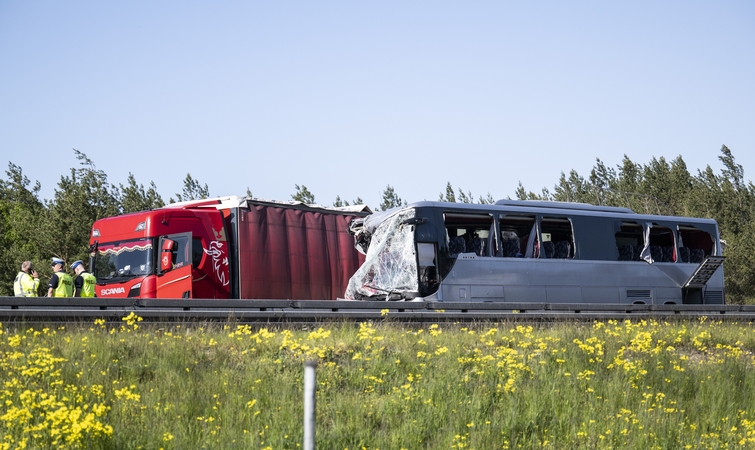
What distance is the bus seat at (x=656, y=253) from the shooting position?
2194 cm

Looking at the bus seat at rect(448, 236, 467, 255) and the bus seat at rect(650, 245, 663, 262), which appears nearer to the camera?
the bus seat at rect(448, 236, 467, 255)

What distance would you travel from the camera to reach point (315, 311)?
48.4 ft

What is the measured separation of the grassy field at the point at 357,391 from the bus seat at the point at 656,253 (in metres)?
9.11

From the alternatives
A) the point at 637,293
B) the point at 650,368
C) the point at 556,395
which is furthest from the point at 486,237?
the point at 556,395

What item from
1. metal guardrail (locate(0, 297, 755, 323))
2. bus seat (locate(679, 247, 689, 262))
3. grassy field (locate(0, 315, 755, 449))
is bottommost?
grassy field (locate(0, 315, 755, 449))

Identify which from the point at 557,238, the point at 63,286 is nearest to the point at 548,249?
the point at 557,238

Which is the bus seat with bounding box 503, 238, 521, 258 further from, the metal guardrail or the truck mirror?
the truck mirror

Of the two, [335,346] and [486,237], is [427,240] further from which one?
[335,346]

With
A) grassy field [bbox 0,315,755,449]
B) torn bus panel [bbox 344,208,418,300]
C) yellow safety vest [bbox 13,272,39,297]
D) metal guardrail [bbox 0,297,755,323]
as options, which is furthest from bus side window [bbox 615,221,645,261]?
yellow safety vest [bbox 13,272,39,297]

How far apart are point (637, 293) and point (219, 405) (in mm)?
15278

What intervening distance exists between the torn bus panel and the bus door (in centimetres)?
378

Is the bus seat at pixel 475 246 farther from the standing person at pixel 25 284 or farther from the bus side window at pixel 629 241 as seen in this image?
the standing person at pixel 25 284

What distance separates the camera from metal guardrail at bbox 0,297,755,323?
12.6 m

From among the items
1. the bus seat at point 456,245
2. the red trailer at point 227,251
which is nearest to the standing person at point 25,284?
the red trailer at point 227,251
